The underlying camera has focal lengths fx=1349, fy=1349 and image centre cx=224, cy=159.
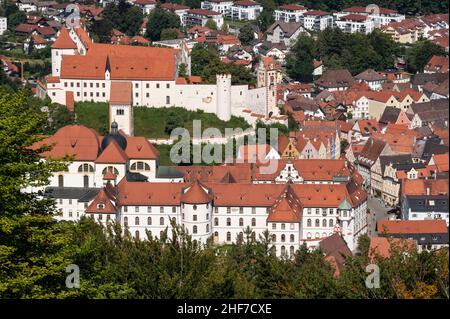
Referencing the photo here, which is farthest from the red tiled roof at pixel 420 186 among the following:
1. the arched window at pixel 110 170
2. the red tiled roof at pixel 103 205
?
the red tiled roof at pixel 103 205

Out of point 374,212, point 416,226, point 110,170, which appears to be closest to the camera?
point 416,226

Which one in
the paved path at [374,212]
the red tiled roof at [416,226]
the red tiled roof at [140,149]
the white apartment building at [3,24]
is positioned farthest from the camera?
the white apartment building at [3,24]

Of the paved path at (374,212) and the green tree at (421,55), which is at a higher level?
the paved path at (374,212)

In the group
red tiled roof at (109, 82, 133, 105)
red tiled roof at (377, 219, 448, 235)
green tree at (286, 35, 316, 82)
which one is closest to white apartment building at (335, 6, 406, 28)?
green tree at (286, 35, 316, 82)

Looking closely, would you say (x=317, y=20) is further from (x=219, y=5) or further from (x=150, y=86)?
(x=150, y=86)

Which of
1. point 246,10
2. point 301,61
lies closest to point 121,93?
point 301,61

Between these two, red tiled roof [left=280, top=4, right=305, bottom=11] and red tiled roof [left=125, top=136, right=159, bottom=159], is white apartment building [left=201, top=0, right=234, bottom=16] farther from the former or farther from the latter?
red tiled roof [left=125, top=136, right=159, bottom=159]

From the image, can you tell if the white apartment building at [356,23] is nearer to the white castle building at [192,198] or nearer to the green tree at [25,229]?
the white castle building at [192,198]
